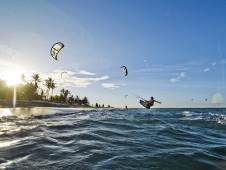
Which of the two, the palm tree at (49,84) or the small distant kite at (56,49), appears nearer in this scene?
the small distant kite at (56,49)

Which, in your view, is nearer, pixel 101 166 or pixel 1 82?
pixel 101 166

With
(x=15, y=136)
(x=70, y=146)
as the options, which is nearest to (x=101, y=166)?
(x=70, y=146)

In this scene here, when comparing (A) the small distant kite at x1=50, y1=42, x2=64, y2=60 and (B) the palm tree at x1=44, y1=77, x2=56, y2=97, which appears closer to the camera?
(A) the small distant kite at x1=50, y1=42, x2=64, y2=60

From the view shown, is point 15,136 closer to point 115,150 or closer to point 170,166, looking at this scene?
point 115,150

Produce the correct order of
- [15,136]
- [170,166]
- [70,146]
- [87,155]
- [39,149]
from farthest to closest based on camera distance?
[15,136] < [70,146] < [39,149] < [87,155] < [170,166]

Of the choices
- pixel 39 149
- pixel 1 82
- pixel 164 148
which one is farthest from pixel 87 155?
pixel 1 82

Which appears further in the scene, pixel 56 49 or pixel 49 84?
pixel 49 84

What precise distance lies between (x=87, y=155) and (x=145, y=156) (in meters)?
1.62

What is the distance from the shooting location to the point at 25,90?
95.1 metres

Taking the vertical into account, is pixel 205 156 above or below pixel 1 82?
below

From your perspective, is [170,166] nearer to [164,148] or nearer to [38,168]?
[164,148]

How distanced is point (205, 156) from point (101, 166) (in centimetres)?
336

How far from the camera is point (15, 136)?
852 centimetres

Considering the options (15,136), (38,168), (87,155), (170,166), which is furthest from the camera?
(15,136)
